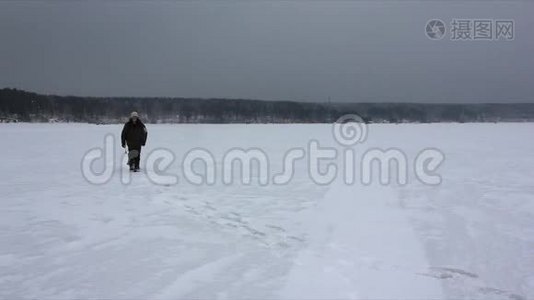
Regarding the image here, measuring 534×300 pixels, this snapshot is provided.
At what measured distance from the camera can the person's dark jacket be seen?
13.1 meters

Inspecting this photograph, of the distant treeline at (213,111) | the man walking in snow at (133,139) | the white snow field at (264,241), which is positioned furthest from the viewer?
the distant treeline at (213,111)

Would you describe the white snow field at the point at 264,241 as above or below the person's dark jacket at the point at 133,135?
below

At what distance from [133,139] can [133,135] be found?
0.40 ft

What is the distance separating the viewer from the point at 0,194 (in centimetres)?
932

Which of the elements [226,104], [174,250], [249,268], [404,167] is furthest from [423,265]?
[226,104]

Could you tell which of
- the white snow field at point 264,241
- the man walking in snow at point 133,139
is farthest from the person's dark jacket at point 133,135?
the white snow field at point 264,241

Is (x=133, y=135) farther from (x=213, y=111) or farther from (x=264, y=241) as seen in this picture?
(x=213, y=111)

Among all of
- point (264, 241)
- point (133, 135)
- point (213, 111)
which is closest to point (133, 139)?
point (133, 135)

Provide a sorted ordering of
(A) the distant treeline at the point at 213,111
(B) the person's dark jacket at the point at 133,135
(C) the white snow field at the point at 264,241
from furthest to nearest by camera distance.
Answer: (A) the distant treeline at the point at 213,111
(B) the person's dark jacket at the point at 133,135
(C) the white snow field at the point at 264,241

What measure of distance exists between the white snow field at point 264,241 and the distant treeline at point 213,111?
7677 centimetres

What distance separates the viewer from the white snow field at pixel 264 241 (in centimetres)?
462

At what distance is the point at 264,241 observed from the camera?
6.23m

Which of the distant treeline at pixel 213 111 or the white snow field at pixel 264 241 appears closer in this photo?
the white snow field at pixel 264 241

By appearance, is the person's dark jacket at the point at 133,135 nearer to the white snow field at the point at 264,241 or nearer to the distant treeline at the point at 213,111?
the white snow field at the point at 264,241
